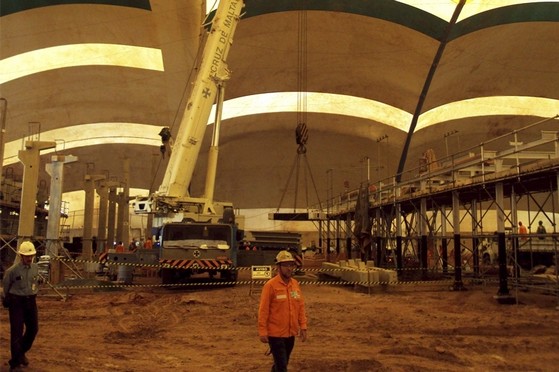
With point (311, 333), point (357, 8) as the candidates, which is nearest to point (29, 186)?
point (311, 333)

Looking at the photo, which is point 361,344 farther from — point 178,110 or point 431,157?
point 178,110

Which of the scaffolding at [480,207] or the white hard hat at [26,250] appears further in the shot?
the scaffolding at [480,207]

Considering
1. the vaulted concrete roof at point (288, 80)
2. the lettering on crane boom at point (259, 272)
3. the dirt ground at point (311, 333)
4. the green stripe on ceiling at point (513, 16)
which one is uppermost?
the green stripe on ceiling at point (513, 16)

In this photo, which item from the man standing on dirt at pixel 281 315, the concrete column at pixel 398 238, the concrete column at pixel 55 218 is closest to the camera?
the man standing on dirt at pixel 281 315

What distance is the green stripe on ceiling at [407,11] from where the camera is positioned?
23500mm

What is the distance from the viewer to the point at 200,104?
53.1ft

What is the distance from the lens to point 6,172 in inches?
1197

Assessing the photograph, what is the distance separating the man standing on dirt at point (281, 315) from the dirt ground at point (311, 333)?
6.01ft

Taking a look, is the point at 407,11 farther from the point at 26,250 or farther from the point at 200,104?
the point at 26,250

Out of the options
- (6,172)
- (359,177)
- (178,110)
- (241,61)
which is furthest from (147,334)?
(359,177)

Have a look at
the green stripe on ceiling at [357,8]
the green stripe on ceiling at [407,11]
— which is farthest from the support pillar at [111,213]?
the green stripe on ceiling at [407,11]

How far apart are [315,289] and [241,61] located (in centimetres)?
1522

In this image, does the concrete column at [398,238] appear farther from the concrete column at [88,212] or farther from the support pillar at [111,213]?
the support pillar at [111,213]

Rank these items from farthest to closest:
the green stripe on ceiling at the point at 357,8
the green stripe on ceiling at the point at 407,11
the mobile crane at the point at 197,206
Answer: the green stripe on ceiling at the point at 357,8 < the green stripe on ceiling at the point at 407,11 < the mobile crane at the point at 197,206
